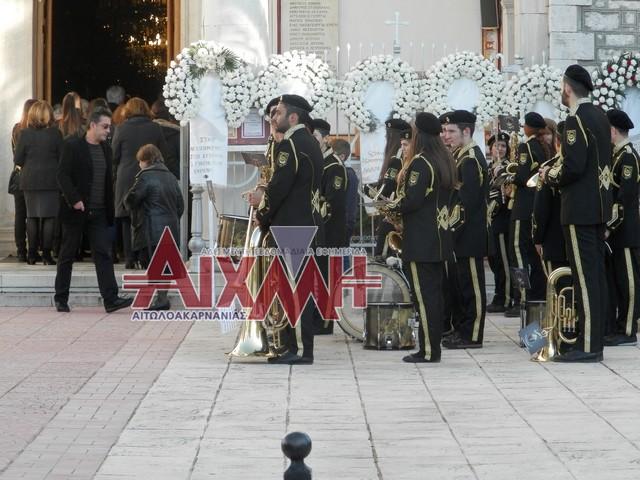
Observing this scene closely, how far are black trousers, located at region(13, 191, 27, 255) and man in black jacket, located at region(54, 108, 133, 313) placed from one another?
280 cm

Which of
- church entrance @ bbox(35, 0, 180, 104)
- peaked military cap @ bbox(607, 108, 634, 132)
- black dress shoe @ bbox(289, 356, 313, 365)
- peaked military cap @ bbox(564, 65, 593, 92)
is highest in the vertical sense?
church entrance @ bbox(35, 0, 180, 104)

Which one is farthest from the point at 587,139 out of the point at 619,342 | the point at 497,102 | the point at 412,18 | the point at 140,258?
the point at 412,18

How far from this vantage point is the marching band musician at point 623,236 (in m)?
11.4

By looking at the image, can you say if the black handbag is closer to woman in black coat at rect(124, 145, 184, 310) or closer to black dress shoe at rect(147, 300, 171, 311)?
woman in black coat at rect(124, 145, 184, 310)

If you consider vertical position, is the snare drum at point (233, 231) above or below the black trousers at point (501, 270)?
above

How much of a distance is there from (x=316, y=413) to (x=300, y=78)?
6.36 metres

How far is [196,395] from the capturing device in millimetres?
9133

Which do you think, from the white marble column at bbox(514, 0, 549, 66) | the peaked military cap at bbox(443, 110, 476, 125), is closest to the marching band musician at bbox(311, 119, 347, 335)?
the peaked military cap at bbox(443, 110, 476, 125)

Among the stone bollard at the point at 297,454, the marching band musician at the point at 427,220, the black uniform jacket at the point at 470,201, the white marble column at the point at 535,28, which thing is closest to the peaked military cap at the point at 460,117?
the black uniform jacket at the point at 470,201

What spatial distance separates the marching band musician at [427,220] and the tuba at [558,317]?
0.79m

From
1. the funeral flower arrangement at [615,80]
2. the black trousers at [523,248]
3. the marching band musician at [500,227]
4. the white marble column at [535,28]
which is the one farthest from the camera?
the white marble column at [535,28]

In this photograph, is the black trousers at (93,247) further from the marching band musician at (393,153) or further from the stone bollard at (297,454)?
the stone bollard at (297,454)

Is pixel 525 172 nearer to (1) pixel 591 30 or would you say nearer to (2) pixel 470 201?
(2) pixel 470 201

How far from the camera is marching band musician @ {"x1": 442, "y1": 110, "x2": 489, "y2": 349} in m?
11.5
